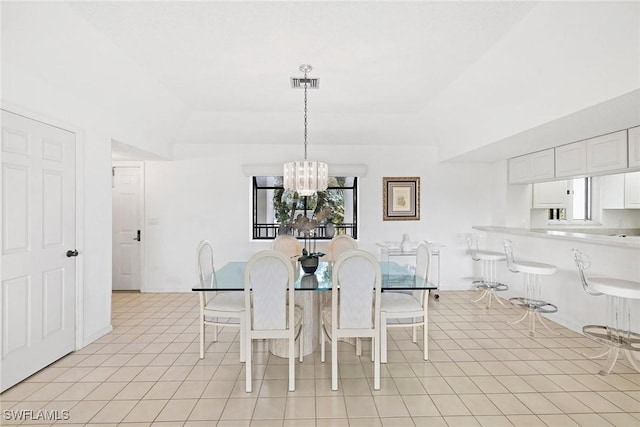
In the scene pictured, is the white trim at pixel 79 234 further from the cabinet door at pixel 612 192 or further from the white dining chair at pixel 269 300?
the cabinet door at pixel 612 192

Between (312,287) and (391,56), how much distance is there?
6.84ft

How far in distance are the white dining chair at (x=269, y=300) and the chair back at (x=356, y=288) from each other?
345 mm

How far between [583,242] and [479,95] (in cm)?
190

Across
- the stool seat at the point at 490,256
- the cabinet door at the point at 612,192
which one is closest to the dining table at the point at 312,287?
the stool seat at the point at 490,256

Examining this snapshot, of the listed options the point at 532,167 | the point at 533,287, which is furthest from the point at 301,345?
the point at 532,167

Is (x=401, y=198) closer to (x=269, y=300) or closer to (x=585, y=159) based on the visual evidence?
(x=585, y=159)

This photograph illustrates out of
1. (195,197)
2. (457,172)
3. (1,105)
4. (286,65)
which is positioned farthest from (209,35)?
(457,172)

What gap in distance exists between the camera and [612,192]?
508 cm

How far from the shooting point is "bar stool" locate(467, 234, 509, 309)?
14.7 feet

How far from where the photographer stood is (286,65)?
3.06 metres

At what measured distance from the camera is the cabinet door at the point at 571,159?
3.69 m

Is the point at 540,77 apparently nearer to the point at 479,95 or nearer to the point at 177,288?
the point at 479,95

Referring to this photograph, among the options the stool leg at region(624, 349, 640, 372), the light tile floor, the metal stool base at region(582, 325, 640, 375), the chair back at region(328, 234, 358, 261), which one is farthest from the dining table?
the stool leg at region(624, 349, 640, 372)

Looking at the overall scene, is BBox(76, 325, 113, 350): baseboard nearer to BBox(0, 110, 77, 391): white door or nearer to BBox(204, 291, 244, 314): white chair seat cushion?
BBox(0, 110, 77, 391): white door
